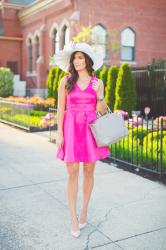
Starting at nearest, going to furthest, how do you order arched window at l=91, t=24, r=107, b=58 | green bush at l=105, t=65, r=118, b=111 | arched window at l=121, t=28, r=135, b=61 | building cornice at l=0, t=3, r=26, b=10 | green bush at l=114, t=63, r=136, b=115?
green bush at l=114, t=63, r=136, b=115
green bush at l=105, t=65, r=118, b=111
arched window at l=91, t=24, r=107, b=58
arched window at l=121, t=28, r=135, b=61
building cornice at l=0, t=3, r=26, b=10

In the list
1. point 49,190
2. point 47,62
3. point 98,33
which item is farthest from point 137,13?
point 49,190

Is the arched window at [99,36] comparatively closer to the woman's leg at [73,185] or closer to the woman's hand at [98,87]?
the woman's hand at [98,87]

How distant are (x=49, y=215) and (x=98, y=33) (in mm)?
19598

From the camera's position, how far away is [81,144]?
3973mm

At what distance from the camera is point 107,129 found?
13.1 feet

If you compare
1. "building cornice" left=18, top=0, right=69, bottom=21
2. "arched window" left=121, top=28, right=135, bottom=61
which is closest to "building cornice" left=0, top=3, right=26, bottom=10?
"building cornice" left=18, top=0, right=69, bottom=21

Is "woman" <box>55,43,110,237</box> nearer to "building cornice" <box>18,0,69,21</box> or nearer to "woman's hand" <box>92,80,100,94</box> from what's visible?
"woman's hand" <box>92,80,100,94</box>

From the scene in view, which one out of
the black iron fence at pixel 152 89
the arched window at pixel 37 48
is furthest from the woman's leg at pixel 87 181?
the arched window at pixel 37 48

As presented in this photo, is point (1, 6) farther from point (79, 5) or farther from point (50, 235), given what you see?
point (50, 235)

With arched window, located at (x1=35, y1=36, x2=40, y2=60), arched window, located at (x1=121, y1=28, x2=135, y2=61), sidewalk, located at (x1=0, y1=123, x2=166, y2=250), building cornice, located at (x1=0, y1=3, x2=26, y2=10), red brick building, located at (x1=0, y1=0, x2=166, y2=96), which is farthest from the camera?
building cornice, located at (x1=0, y1=3, x2=26, y2=10)

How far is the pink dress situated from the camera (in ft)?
13.0

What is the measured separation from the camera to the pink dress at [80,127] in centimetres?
395

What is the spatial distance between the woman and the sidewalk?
0.30 metres

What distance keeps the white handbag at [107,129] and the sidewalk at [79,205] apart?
1.03 metres
